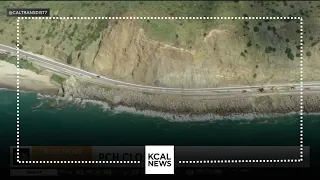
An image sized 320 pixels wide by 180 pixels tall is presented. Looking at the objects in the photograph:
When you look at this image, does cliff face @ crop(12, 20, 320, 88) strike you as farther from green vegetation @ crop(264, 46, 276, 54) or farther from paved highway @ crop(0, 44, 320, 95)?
paved highway @ crop(0, 44, 320, 95)

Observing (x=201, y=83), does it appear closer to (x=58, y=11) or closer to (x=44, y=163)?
(x=58, y=11)

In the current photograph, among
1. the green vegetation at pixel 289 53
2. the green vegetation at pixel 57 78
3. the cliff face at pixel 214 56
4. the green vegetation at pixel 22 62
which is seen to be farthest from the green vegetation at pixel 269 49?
the green vegetation at pixel 22 62

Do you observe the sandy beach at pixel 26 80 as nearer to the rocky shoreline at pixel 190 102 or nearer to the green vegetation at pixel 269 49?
the rocky shoreline at pixel 190 102

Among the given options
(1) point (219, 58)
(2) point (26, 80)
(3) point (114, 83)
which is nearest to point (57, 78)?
(2) point (26, 80)

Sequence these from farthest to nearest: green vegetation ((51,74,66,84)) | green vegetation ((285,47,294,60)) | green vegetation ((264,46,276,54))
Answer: green vegetation ((51,74,66,84)) < green vegetation ((264,46,276,54)) < green vegetation ((285,47,294,60))

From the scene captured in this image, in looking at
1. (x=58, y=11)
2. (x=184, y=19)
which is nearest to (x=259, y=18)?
(x=184, y=19)

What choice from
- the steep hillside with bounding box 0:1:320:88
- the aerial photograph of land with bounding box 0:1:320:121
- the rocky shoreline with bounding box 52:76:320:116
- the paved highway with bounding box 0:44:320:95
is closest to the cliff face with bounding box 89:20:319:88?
the steep hillside with bounding box 0:1:320:88

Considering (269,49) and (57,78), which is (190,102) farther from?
(57,78)
